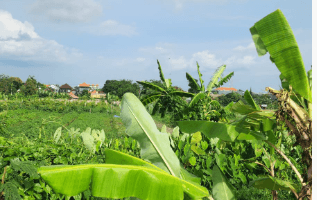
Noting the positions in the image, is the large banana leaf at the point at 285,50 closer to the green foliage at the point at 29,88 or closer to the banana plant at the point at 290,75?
the banana plant at the point at 290,75

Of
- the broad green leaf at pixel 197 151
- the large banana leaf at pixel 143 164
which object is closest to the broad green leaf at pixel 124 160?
the large banana leaf at pixel 143 164

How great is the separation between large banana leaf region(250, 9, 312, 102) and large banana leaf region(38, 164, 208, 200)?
1.19 metres

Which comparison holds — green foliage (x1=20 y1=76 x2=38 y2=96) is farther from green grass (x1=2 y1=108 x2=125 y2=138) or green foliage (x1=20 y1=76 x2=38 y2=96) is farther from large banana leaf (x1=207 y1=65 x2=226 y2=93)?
large banana leaf (x1=207 y1=65 x2=226 y2=93)

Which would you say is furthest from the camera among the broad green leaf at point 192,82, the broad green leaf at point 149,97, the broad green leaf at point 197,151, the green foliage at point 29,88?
the green foliage at point 29,88

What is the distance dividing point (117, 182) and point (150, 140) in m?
0.49

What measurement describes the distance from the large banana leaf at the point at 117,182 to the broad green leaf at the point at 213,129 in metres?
0.61

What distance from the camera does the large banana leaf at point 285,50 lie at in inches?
70.1

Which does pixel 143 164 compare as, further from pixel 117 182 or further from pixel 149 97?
pixel 149 97

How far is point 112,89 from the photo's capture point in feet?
186

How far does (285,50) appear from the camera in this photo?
180cm

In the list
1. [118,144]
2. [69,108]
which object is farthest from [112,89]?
[118,144]

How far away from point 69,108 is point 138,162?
75.8 feet

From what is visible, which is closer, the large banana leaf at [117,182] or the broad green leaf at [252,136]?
the large banana leaf at [117,182]
